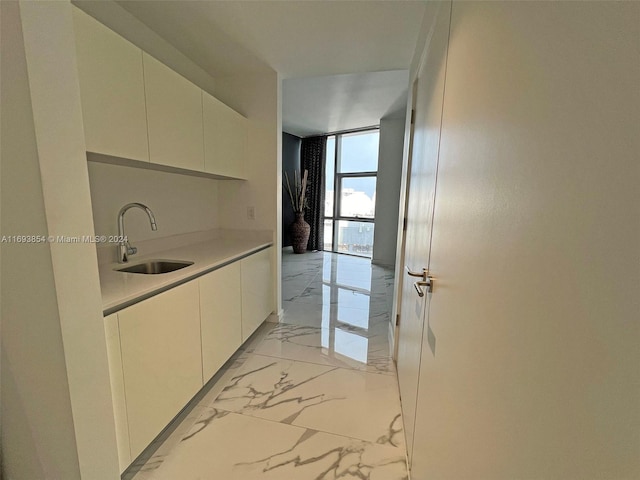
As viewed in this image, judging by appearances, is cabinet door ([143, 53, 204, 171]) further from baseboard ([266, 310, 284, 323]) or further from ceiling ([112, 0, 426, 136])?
baseboard ([266, 310, 284, 323])

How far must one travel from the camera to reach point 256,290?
2.34 meters

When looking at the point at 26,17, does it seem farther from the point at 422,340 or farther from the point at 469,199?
the point at 422,340

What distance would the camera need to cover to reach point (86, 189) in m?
0.86

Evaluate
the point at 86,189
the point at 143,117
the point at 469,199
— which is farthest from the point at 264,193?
the point at 469,199

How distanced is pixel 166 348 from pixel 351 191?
528cm

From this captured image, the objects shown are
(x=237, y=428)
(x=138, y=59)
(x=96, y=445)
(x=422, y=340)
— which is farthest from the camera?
(x=237, y=428)

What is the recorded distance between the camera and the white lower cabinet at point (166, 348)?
1.10 metres

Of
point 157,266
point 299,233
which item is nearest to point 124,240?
point 157,266

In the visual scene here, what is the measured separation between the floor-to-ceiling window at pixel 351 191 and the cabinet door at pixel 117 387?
204 inches

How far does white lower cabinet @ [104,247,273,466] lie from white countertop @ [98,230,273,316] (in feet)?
0.15

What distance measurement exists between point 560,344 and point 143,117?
1857 mm

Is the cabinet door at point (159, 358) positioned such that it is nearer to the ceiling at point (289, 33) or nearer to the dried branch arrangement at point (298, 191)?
the ceiling at point (289, 33)

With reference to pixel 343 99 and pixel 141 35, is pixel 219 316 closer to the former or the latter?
pixel 141 35

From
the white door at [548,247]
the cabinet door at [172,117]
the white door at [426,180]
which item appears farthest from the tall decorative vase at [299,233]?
the white door at [548,247]
